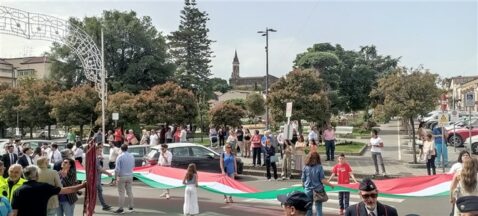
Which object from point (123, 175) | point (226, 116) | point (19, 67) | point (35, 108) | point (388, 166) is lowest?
point (388, 166)

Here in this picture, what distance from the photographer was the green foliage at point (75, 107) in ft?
143

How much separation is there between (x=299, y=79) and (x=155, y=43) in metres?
42.2

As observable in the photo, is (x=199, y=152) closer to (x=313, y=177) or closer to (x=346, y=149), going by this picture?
(x=313, y=177)

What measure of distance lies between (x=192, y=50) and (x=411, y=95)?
196 ft

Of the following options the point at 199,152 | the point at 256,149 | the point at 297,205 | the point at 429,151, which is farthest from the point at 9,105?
the point at 297,205

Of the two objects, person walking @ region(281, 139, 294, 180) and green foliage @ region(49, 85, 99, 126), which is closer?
person walking @ region(281, 139, 294, 180)

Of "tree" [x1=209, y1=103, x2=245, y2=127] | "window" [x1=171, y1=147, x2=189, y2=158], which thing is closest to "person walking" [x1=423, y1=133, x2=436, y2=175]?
"window" [x1=171, y1=147, x2=189, y2=158]

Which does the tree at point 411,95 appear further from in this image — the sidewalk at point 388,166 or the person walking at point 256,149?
the person walking at point 256,149

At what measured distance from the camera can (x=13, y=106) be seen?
174 ft

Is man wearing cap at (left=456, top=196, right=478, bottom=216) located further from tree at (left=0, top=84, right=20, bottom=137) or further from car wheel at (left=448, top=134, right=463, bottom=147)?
tree at (left=0, top=84, right=20, bottom=137)

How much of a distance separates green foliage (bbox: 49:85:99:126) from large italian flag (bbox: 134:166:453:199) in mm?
30008

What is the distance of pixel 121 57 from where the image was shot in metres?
66.1

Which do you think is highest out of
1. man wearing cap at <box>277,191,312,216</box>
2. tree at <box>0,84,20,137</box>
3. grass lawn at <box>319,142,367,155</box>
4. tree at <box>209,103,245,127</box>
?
tree at <box>0,84,20,137</box>

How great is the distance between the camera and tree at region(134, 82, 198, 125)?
127 feet
